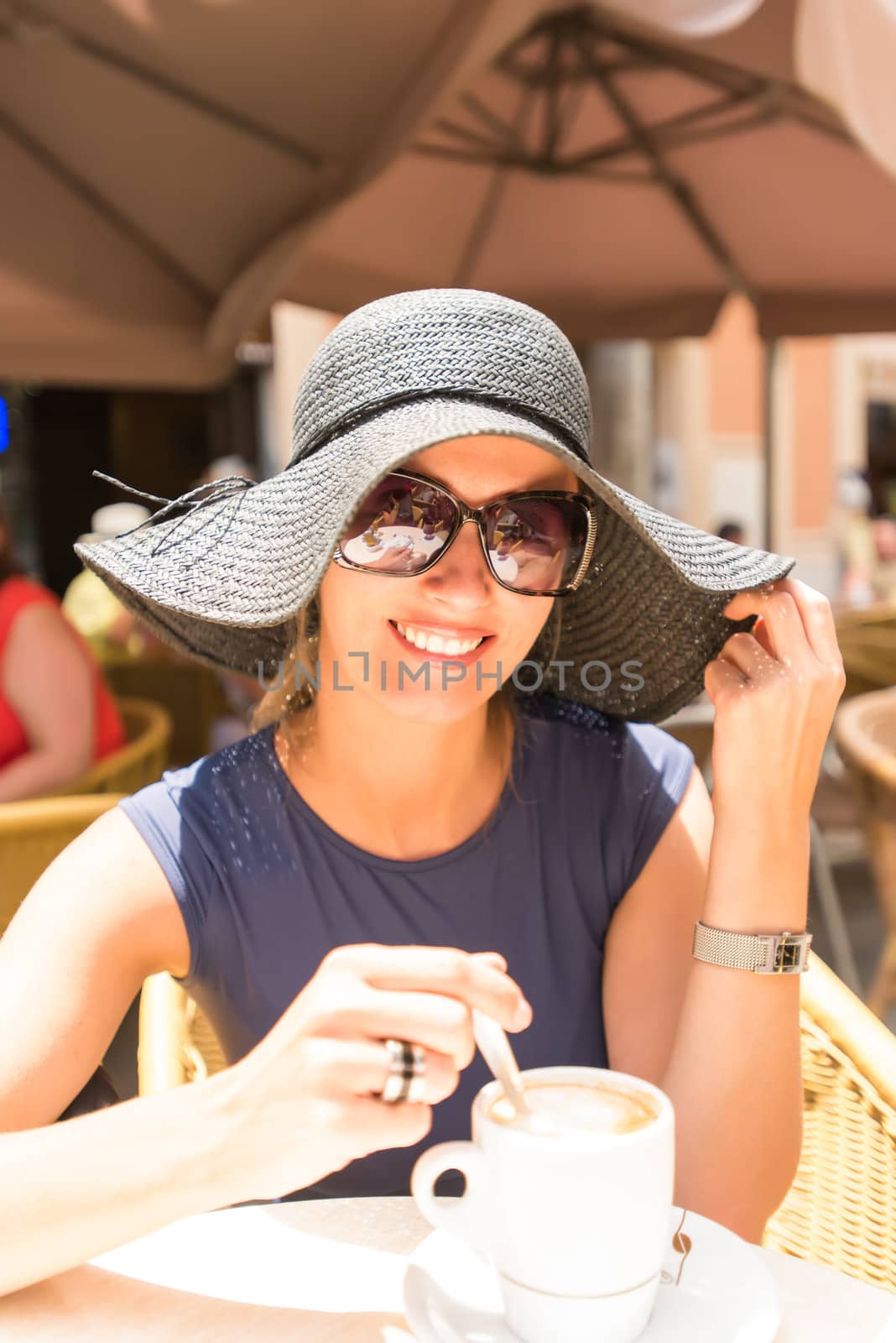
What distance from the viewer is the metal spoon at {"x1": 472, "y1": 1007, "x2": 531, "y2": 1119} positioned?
30.0 inches

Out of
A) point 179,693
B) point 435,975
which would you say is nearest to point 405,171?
point 179,693

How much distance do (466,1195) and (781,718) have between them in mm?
572

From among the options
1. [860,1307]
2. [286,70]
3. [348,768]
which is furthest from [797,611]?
[286,70]

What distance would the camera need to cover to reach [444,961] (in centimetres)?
75

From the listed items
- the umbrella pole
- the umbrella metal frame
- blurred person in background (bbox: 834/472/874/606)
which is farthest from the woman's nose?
blurred person in background (bbox: 834/472/874/606)

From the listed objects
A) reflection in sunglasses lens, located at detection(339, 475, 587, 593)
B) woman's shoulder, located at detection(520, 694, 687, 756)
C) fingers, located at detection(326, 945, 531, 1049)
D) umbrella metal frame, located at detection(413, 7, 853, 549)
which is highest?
umbrella metal frame, located at detection(413, 7, 853, 549)

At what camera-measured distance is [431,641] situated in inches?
43.8

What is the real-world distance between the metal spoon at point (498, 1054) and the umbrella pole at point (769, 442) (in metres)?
4.74

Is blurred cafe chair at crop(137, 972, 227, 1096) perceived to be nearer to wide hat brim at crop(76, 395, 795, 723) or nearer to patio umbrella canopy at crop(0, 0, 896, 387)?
wide hat brim at crop(76, 395, 795, 723)

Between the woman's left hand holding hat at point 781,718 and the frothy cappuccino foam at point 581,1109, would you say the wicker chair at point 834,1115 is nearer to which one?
the woman's left hand holding hat at point 781,718

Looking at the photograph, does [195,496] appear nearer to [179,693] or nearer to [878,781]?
[878,781]

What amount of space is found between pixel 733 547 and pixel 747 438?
1564 cm

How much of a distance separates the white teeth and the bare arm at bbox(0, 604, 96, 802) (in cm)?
160

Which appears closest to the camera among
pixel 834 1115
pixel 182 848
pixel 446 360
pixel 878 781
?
pixel 446 360
